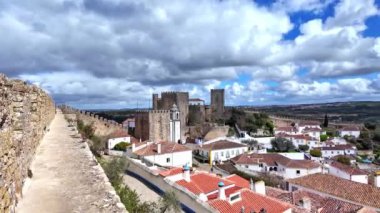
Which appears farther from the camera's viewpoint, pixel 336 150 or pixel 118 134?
pixel 336 150

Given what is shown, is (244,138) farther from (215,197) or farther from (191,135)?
(215,197)

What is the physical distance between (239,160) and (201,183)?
18.1 m

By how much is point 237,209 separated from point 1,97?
31.8ft

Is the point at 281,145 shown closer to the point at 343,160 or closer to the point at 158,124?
the point at 343,160

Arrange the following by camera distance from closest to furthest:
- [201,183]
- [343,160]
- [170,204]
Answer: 1. [170,204]
2. [201,183]
3. [343,160]

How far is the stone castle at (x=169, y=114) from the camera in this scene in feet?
113

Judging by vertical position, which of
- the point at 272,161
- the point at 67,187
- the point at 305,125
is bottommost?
the point at 272,161

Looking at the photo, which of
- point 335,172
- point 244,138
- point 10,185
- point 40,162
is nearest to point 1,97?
point 10,185

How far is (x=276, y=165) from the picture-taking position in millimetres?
32000

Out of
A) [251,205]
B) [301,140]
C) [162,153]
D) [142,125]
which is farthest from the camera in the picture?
[301,140]

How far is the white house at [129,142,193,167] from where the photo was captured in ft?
83.7

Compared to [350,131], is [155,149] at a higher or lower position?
higher

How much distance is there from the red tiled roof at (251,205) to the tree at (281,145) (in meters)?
30.9

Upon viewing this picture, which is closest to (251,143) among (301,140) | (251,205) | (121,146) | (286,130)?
(301,140)
